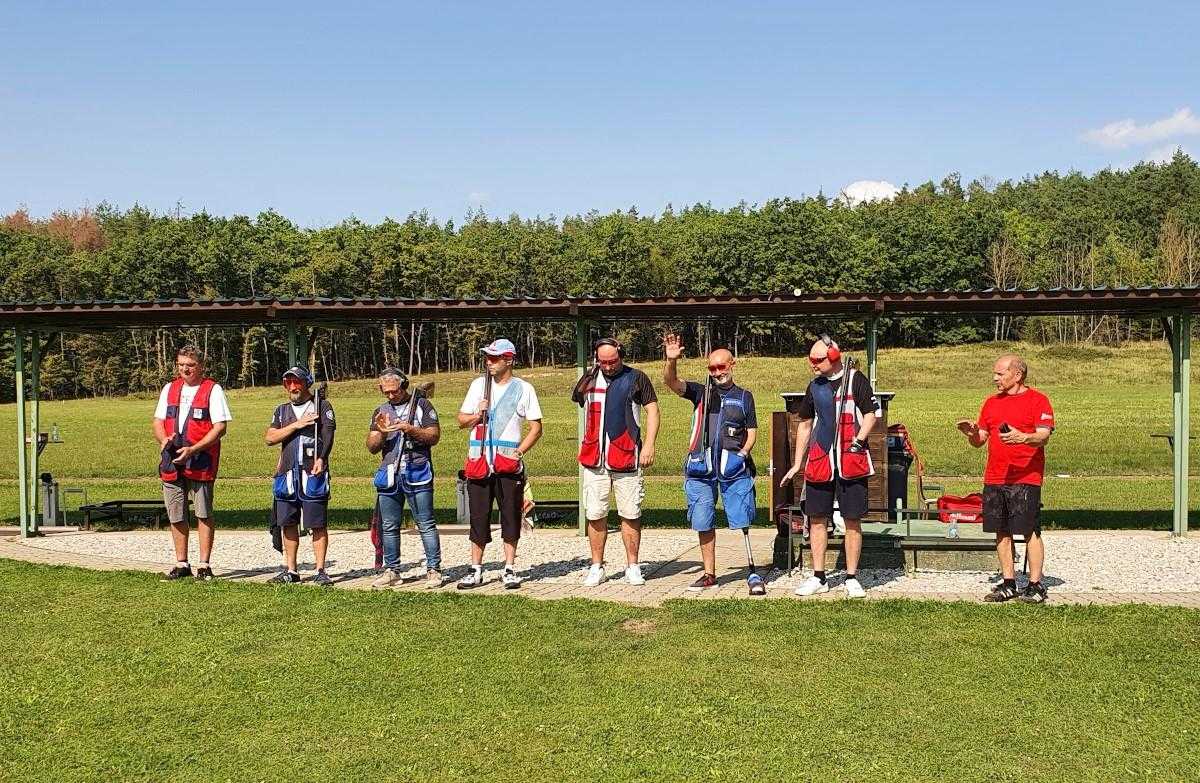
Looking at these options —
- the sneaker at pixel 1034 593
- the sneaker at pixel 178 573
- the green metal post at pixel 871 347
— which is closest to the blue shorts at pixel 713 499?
the sneaker at pixel 1034 593

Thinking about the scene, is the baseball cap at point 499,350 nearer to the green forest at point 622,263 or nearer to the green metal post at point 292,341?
the green metal post at point 292,341

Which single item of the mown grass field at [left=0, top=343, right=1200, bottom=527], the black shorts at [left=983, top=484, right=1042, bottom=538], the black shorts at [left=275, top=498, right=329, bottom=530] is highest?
the black shorts at [left=983, top=484, right=1042, bottom=538]

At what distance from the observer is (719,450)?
8383 millimetres

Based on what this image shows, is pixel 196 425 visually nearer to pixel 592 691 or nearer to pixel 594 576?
pixel 594 576

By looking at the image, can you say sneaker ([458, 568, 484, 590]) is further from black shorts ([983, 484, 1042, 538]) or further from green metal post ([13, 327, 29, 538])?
green metal post ([13, 327, 29, 538])

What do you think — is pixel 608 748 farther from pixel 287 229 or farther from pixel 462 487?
pixel 287 229

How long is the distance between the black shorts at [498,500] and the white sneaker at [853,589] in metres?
2.43

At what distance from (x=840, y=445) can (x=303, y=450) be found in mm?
4027

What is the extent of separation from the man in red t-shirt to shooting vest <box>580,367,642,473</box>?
235 cm

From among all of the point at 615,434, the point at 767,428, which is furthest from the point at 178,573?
the point at 767,428

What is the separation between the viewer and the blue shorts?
8.43 metres

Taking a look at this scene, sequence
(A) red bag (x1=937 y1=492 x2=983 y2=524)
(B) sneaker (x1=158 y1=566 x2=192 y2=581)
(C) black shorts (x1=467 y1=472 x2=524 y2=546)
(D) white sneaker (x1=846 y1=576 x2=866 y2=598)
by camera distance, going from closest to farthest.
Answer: (D) white sneaker (x1=846 y1=576 x2=866 y2=598) < (C) black shorts (x1=467 y1=472 x2=524 y2=546) < (B) sneaker (x1=158 y1=566 x2=192 y2=581) < (A) red bag (x1=937 y1=492 x2=983 y2=524)

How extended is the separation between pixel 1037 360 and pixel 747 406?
47.6 meters

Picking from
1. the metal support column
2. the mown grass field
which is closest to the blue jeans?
the mown grass field
